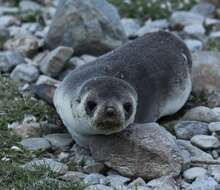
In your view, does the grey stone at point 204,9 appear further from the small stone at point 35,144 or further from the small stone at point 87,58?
the small stone at point 35,144

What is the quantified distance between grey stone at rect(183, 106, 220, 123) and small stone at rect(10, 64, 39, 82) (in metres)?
2.12

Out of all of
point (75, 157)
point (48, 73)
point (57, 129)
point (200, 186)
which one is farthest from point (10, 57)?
point (200, 186)

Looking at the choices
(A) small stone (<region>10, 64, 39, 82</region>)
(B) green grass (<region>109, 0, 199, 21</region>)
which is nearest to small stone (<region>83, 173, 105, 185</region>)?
(A) small stone (<region>10, 64, 39, 82</region>)

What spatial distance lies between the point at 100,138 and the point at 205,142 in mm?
1049

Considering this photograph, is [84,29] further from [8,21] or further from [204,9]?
[204,9]

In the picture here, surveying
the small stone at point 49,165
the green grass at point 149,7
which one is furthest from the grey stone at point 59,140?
the green grass at point 149,7

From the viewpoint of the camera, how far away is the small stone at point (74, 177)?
5.88 m

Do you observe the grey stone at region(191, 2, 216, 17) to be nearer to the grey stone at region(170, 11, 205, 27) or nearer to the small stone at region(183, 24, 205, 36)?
the grey stone at region(170, 11, 205, 27)

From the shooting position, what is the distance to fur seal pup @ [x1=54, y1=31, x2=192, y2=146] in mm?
5895

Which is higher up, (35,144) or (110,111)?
(110,111)

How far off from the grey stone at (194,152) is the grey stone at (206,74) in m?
1.43

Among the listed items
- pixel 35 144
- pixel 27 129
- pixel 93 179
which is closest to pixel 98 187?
pixel 93 179

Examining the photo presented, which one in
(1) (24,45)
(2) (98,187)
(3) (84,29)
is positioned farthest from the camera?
(1) (24,45)

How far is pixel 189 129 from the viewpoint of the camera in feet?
22.8
